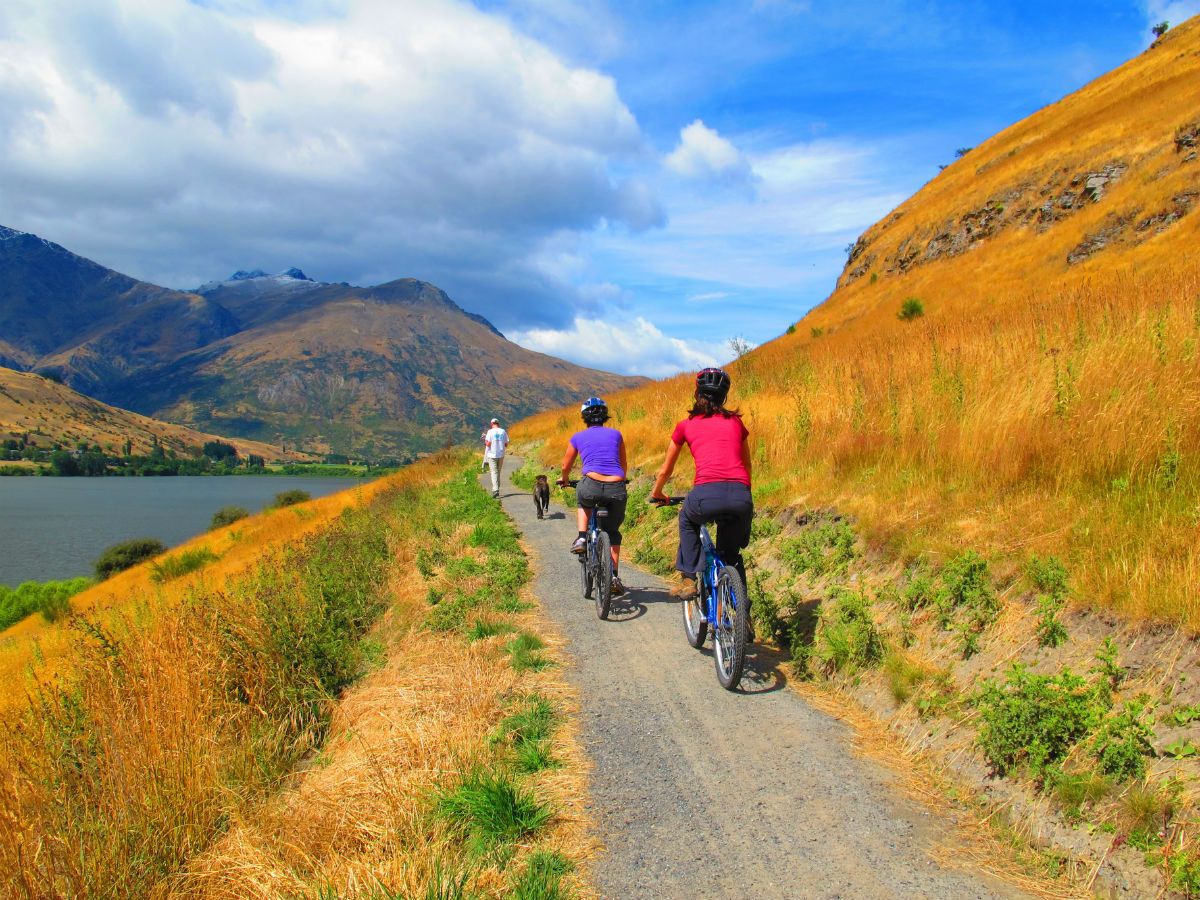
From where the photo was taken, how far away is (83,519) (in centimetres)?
8062

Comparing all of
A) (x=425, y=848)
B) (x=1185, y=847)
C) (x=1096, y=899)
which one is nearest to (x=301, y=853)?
(x=425, y=848)

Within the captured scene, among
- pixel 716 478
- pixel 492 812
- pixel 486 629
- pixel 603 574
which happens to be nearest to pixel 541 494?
pixel 603 574

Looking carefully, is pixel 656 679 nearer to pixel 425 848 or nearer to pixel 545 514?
pixel 425 848

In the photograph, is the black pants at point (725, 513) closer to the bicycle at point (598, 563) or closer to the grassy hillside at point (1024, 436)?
the grassy hillside at point (1024, 436)

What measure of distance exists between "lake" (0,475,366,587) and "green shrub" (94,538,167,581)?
274 inches

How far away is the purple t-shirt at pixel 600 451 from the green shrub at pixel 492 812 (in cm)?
476

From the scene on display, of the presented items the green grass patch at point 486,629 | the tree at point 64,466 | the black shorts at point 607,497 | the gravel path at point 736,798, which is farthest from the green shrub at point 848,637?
the tree at point 64,466

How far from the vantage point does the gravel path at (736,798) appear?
131 inches

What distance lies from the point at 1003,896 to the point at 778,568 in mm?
4599

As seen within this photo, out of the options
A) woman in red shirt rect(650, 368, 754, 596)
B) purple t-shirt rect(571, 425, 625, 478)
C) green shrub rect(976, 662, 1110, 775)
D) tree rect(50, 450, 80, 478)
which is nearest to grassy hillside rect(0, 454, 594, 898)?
woman in red shirt rect(650, 368, 754, 596)

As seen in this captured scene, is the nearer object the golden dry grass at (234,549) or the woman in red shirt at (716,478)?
the woman in red shirt at (716,478)

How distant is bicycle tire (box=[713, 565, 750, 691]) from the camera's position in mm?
5461

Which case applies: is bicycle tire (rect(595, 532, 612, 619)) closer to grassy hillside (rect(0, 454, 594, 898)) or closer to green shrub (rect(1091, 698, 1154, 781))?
grassy hillside (rect(0, 454, 594, 898))

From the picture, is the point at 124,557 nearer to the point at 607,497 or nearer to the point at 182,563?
the point at 182,563
